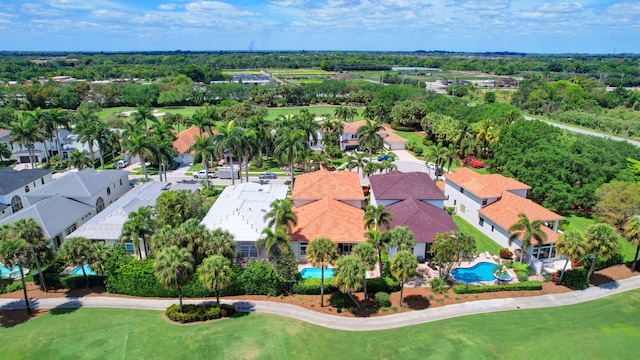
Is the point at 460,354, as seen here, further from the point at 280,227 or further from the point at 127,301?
the point at 127,301

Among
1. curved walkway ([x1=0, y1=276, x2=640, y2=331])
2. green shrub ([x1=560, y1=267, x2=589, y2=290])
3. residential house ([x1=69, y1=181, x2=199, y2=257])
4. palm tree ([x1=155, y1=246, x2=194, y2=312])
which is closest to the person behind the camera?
palm tree ([x1=155, y1=246, x2=194, y2=312])

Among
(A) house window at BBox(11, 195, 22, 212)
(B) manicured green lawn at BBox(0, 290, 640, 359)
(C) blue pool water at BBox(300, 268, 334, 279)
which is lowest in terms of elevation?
(B) manicured green lawn at BBox(0, 290, 640, 359)

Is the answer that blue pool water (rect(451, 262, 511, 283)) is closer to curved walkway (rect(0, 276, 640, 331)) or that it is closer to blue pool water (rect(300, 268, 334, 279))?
curved walkway (rect(0, 276, 640, 331))

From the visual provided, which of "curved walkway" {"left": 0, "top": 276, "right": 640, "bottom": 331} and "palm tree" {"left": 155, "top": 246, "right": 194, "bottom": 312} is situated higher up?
"palm tree" {"left": 155, "top": 246, "right": 194, "bottom": 312}

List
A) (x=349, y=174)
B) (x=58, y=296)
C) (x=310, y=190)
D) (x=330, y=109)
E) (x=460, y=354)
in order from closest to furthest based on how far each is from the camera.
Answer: (x=460, y=354), (x=58, y=296), (x=310, y=190), (x=349, y=174), (x=330, y=109)

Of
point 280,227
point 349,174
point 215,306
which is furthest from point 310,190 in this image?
point 215,306

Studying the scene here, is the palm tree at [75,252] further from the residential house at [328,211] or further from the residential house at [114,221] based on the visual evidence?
the residential house at [328,211]

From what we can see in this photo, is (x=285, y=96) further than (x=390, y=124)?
Yes

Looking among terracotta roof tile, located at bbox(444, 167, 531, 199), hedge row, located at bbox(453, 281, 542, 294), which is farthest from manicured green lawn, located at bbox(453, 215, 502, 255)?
hedge row, located at bbox(453, 281, 542, 294)
